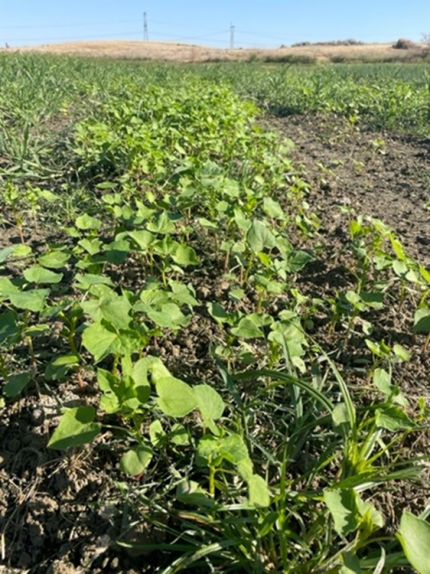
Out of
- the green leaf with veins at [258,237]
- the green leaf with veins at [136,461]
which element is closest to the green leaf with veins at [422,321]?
the green leaf with veins at [258,237]

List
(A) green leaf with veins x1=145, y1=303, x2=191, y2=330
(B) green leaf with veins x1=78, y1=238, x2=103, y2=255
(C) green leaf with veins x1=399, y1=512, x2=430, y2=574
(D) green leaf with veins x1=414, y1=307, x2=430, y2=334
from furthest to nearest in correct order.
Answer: (B) green leaf with veins x1=78, y1=238, x2=103, y2=255
(D) green leaf with veins x1=414, y1=307, x2=430, y2=334
(A) green leaf with veins x1=145, y1=303, x2=191, y2=330
(C) green leaf with veins x1=399, y1=512, x2=430, y2=574

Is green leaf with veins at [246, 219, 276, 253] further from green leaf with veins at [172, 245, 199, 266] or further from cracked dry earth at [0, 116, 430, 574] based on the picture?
cracked dry earth at [0, 116, 430, 574]

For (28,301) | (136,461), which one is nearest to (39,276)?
(28,301)

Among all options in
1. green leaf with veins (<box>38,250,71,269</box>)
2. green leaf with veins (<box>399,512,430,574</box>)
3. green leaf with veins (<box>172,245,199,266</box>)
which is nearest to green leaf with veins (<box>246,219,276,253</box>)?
green leaf with veins (<box>172,245,199,266</box>)

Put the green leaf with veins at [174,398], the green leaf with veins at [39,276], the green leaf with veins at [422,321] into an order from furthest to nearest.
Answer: the green leaf with veins at [422,321]
the green leaf with veins at [39,276]
the green leaf with veins at [174,398]

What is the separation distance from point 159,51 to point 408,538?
37.1 m

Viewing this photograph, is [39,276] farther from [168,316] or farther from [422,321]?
[422,321]

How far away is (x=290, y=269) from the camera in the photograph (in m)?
1.67

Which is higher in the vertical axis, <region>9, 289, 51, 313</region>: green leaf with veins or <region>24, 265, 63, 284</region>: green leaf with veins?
<region>24, 265, 63, 284</region>: green leaf with veins

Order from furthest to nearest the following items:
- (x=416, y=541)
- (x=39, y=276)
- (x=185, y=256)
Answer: (x=185, y=256) → (x=39, y=276) → (x=416, y=541)

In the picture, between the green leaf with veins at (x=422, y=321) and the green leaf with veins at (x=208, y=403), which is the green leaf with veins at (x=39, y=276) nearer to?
the green leaf with veins at (x=208, y=403)

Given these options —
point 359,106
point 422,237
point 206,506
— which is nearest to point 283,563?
point 206,506

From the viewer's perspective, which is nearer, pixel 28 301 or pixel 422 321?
pixel 28 301

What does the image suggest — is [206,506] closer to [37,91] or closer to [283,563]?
[283,563]
